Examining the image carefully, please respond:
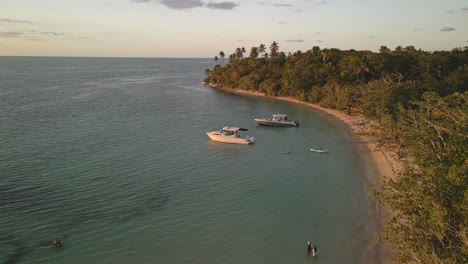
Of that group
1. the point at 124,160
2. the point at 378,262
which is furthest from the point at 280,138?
the point at 378,262

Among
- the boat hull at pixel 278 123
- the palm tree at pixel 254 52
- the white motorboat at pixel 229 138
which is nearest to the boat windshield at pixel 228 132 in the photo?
the white motorboat at pixel 229 138

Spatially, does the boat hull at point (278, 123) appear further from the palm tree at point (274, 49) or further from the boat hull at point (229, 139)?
the palm tree at point (274, 49)

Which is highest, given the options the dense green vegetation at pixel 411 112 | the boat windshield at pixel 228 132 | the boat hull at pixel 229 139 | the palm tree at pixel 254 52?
the palm tree at pixel 254 52

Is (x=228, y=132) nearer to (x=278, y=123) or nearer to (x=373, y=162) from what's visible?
(x=278, y=123)

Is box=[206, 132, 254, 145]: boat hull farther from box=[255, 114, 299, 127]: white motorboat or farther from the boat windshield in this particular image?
box=[255, 114, 299, 127]: white motorboat

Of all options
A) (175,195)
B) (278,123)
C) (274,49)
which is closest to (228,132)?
(278,123)

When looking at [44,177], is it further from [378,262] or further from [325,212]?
[378,262]
